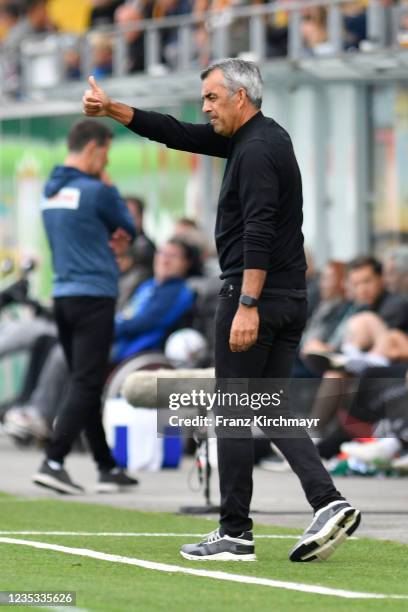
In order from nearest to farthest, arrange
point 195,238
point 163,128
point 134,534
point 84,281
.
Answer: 1. point 163,128
2. point 134,534
3. point 84,281
4. point 195,238

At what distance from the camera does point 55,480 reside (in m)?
10.9

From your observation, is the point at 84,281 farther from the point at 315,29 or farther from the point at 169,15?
the point at 169,15

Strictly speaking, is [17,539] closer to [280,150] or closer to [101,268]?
[280,150]

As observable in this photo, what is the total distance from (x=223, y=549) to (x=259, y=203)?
1.40 metres

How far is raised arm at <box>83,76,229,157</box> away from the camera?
25.0ft

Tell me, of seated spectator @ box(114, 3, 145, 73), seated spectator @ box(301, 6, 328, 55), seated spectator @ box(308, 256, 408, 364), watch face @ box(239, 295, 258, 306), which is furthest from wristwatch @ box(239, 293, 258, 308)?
seated spectator @ box(114, 3, 145, 73)

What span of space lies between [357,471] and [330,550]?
5.28m

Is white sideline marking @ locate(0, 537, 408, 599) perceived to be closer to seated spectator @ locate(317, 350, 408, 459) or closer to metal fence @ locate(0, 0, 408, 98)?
seated spectator @ locate(317, 350, 408, 459)

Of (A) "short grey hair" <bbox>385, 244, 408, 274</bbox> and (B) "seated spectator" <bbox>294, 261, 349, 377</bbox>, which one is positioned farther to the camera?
(B) "seated spectator" <bbox>294, 261, 349, 377</bbox>

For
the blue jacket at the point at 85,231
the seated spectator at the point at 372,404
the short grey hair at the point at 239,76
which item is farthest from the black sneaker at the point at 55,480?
the short grey hair at the point at 239,76

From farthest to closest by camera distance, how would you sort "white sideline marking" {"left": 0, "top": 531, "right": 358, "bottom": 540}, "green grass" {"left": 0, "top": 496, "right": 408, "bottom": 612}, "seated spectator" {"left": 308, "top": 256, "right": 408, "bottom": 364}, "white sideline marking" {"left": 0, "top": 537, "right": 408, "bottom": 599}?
"seated spectator" {"left": 308, "top": 256, "right": 408, "bottom": 364}, "white sideline marking" {"left": 0, "top": 531, "right": 358, "bottom": 540}, "white sideline marking" {"left": 0, "top": 537, "right": 408, "bottom": 599}, "green grass" {"left": 0, "top": 496, "right": 408, "bottom": 612}

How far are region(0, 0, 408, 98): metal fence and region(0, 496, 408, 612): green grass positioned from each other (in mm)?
6458

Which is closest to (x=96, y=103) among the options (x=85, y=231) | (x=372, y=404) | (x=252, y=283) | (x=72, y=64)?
(x=252, y=283)

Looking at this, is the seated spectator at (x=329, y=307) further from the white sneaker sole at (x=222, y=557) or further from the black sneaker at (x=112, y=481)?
the white sneaker sole at (x=222, y=557)
